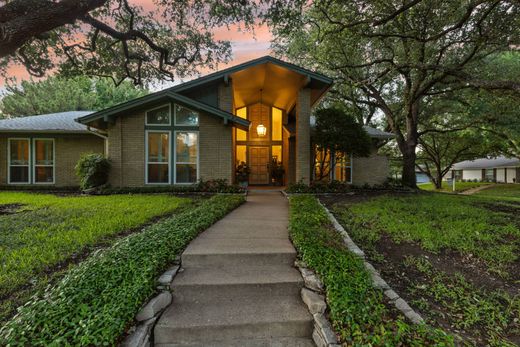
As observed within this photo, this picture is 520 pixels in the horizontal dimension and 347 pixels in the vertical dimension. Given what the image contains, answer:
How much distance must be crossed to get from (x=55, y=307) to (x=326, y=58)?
44.4 feet

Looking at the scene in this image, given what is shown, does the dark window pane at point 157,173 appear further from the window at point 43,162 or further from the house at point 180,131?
the window at point 43,162

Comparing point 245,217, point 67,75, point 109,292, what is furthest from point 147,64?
point 109,292

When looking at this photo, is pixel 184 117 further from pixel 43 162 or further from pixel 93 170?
pixel 43 162

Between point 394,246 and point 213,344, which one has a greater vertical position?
point 394,246

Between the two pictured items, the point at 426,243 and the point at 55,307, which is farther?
the point at 426,243

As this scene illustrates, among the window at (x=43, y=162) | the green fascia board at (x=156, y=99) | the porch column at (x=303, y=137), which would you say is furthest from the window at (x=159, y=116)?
the window at (x=43, y=162)

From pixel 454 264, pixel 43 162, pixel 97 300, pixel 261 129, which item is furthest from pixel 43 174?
pixel 454 264

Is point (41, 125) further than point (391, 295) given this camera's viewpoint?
Yes

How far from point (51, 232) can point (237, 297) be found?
429 centimetres

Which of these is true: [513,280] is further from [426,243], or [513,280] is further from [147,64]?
[147,64]

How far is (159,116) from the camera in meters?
10.5

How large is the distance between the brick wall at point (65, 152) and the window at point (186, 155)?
215 inches

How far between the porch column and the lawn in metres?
5.00

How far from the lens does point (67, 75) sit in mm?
11242
